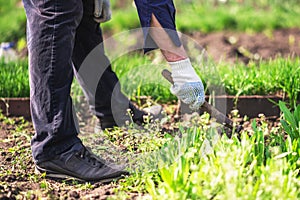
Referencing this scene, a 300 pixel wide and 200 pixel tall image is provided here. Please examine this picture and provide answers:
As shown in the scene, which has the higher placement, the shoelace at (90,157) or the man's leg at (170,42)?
the man's leg at (170,42)

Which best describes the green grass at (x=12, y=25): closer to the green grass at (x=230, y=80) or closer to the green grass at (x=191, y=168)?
the green grass at (x=230, y=80)

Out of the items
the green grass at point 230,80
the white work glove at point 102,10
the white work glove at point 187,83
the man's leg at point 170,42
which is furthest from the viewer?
the green grass at point 230,80

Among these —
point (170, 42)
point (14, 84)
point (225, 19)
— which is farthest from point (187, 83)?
point (225, 19)

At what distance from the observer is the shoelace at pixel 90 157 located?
2.64 meters

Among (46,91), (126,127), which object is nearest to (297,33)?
(126,127)

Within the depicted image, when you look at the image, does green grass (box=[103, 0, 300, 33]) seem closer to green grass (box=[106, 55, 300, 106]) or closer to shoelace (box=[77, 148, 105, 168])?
green grass (box=[106, 55, 300, 106])

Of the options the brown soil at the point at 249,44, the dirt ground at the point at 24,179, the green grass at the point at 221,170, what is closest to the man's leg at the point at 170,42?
the green grass at the point at 221,170

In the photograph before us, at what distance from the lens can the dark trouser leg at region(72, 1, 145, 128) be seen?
3.11 m

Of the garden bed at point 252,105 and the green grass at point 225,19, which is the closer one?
the garden bed at point 252,105

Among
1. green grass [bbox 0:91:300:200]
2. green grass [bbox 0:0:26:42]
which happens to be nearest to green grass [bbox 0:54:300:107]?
green grass [bbox 0:91:300:200]

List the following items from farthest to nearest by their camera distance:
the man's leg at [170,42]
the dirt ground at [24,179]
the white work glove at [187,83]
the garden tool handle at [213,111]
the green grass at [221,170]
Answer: the garden tool handle at [213,111]
the white work glove at [187,83]
the man's leg at [170,42]
the dirt ground at [24,179]
the green grass at [221,170]

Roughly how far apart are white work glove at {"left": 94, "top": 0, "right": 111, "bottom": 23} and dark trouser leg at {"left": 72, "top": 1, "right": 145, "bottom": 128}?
0.19 feet

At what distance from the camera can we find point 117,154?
284cm

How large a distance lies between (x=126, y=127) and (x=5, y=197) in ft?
3.41
